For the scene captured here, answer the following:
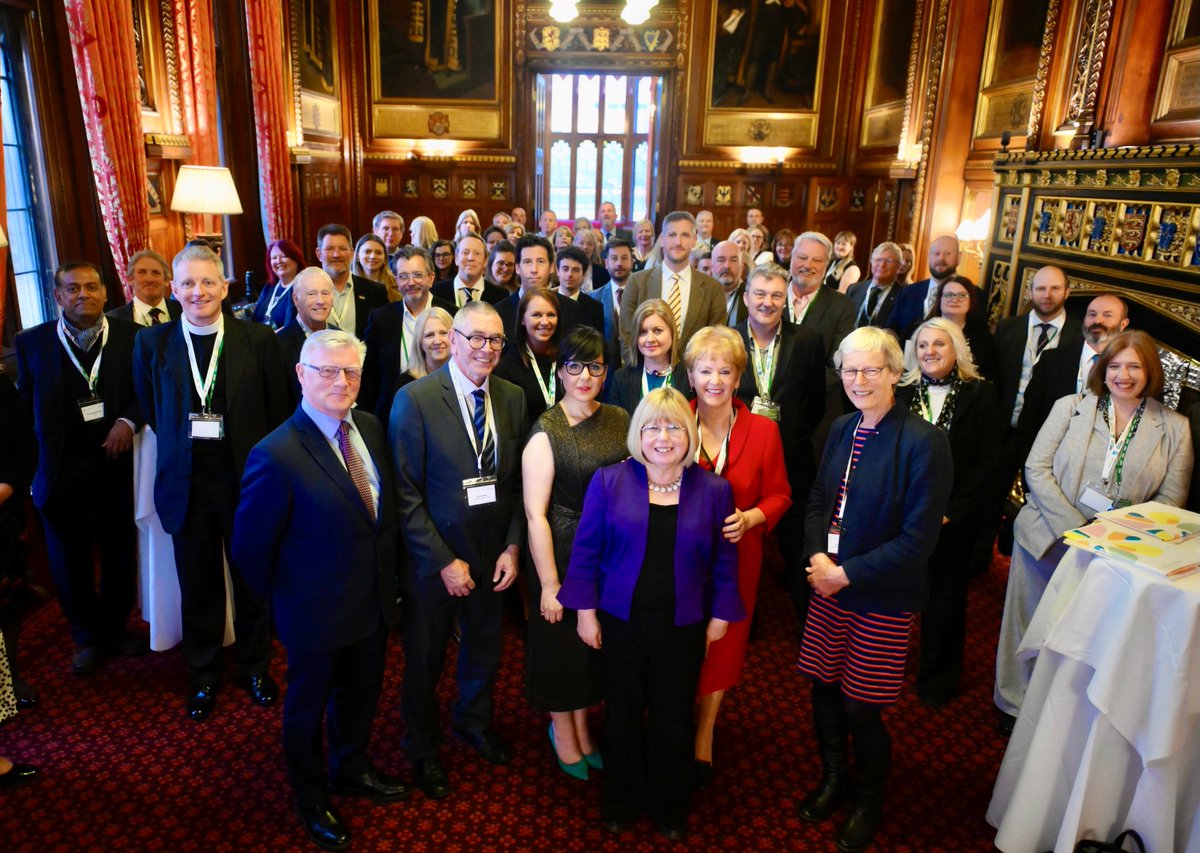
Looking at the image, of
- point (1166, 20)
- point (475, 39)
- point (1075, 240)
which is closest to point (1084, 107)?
point (1166, 20)

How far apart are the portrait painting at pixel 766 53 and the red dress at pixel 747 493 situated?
36.6ft

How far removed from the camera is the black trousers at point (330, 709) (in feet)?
8.22

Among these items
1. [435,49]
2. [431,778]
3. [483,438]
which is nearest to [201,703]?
[431,778]

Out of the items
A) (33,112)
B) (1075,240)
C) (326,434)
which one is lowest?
(326,434)

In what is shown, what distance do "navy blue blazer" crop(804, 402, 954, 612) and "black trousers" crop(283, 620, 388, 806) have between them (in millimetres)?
1581

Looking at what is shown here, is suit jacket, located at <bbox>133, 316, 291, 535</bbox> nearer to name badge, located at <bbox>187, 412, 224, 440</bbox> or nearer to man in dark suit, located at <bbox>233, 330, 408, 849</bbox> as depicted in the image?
name badge, located at <bbox>187, 412, 224, 440</bbox>

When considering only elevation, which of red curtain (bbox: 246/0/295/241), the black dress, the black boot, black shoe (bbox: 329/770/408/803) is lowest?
black shoe (bbox: 329/770/408/803)

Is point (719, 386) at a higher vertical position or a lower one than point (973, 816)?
higher

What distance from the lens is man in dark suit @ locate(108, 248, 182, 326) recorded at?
396 cm

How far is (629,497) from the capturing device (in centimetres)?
242

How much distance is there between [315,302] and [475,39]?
10190 millimetres

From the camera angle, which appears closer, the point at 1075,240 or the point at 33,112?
the point at 33,112

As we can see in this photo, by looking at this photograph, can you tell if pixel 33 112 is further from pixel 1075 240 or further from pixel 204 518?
pixel 1075 240

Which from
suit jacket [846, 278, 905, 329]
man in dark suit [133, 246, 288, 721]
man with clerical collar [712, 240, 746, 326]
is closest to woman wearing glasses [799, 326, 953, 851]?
man in dark suit [133, 246, 288, 721]
